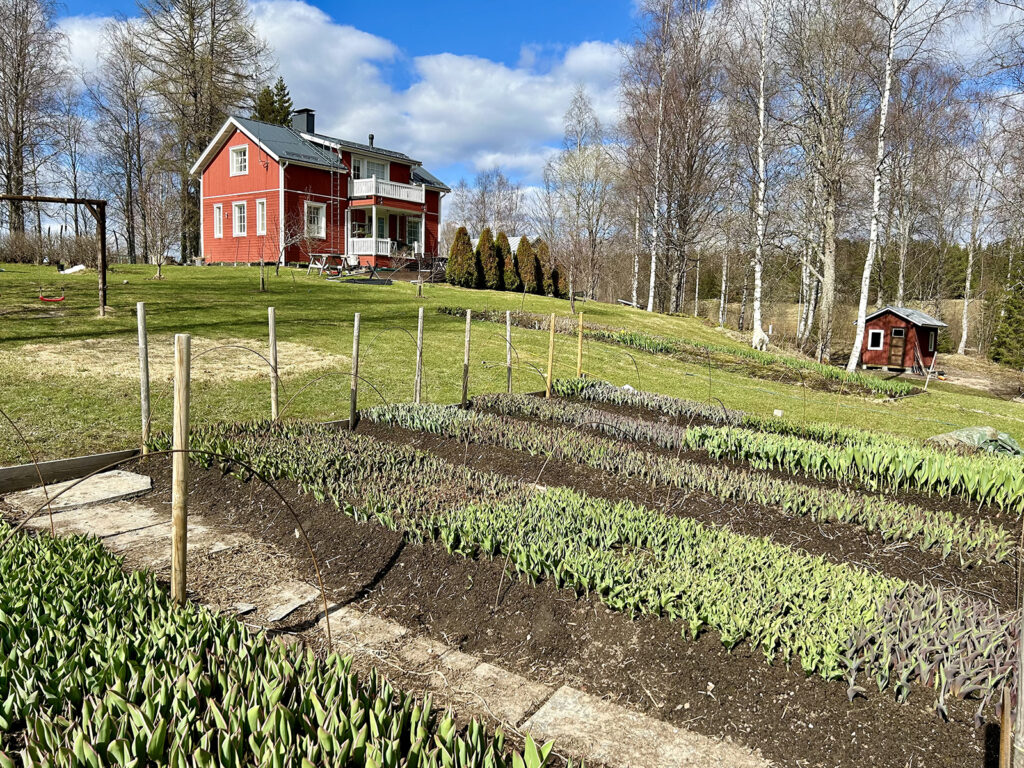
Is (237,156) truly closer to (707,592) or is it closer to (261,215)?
(261,215)

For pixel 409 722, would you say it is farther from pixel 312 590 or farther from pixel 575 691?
pixel 312 590

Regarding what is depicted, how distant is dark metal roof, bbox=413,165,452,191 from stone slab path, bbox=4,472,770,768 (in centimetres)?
2890

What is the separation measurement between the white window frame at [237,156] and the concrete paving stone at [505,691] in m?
27.9

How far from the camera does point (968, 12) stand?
563 inches

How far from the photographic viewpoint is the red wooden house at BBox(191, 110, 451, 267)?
2511 cm

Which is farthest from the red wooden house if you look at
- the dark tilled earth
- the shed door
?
the dark tilled earth

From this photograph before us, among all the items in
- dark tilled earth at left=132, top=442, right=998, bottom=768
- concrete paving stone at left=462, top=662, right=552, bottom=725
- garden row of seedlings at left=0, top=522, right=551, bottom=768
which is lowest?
concrete paving stone at left=462, top=662, right=552, bottom=725

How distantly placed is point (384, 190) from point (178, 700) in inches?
1066

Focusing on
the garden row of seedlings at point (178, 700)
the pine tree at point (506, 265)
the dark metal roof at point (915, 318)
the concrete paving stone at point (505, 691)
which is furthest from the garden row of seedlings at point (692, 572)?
the pine tree at point (506, 265)

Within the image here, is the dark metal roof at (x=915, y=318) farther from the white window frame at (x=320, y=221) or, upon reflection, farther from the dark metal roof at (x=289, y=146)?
the dark metal roof at (x=289, y=146)

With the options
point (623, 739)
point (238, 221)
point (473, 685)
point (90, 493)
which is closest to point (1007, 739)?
point (623, 739)

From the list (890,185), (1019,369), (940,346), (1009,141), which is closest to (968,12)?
(1009,141)

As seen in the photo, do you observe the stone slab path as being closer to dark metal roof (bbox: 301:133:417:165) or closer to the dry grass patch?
the dry grass patch

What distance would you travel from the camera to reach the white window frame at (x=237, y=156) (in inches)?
1028
